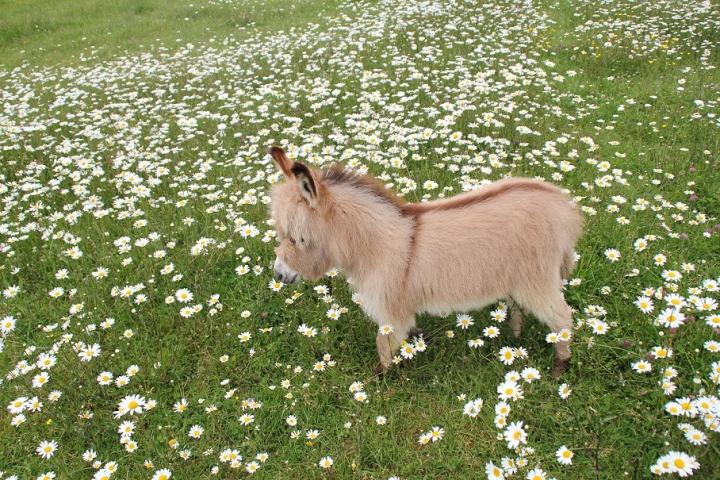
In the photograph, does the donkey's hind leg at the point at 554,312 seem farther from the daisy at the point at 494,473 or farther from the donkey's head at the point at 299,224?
the donkey's head at the point at 299,224

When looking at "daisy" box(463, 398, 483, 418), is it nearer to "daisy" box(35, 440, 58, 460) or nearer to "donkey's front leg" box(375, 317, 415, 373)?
"donkey's front leg" box(375, 317, 415, 373)

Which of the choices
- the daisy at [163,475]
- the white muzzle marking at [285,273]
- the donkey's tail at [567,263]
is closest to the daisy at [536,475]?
the donkey's tail at [567,263]

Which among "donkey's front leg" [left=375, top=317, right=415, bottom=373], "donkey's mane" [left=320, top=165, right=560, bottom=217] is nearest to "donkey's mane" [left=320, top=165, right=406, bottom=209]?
"donkey's mane" [left=320, top=165, right=560, bottom=217]

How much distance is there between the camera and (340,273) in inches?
184

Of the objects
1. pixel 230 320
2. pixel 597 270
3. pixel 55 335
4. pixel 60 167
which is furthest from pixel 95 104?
pixel 597 270

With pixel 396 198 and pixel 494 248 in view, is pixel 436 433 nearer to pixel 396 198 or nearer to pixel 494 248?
pixel 494 248

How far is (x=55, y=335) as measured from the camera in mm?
4430

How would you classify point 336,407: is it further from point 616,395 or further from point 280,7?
point 280,7

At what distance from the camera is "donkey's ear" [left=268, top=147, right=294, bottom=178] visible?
3.12m

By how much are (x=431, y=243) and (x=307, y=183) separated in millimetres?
999

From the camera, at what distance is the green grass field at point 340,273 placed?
11.1ft

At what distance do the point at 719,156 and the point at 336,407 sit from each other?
5659mm

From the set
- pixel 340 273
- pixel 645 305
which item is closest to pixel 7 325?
pixel 340 273

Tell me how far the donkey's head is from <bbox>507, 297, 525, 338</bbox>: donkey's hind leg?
5.27 feet
